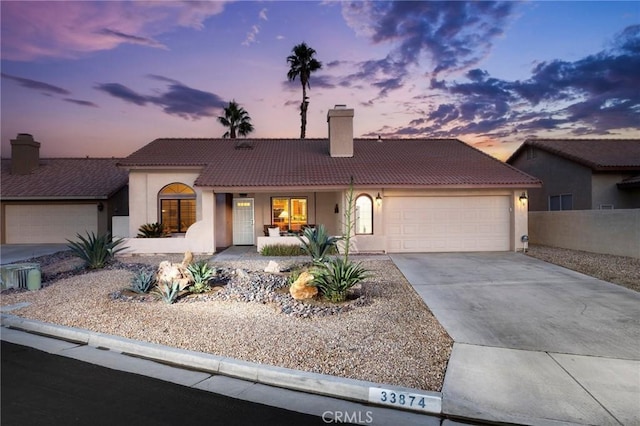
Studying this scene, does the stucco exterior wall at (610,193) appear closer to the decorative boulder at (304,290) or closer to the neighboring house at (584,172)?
the neighboring house at (584,172)

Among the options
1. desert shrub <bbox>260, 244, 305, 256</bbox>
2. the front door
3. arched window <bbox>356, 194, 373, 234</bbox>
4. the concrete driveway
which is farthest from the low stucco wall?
the front door

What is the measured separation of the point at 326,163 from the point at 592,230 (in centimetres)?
1114

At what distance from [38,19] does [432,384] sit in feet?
55.9

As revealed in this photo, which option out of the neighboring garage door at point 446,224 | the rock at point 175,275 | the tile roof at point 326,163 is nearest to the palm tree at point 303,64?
the tile roof at point 326,163

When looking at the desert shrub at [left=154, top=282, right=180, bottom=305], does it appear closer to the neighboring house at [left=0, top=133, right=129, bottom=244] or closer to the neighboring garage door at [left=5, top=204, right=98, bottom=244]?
the neighboring house at [left=0, top=133, right=129, bottom=244]

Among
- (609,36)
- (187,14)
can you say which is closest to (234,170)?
(187,14)

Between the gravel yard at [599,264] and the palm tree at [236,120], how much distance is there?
1057 inches

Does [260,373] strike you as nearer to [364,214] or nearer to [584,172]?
[364,214]

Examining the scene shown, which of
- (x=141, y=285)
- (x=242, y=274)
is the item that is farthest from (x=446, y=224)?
(x=141, y=285)

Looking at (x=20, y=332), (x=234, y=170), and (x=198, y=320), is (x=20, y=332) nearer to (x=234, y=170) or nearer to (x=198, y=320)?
(x=198, y=320)

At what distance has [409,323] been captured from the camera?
6715 millimetres

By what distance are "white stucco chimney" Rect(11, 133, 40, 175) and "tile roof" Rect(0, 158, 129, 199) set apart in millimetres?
423

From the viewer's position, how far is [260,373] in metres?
4.92

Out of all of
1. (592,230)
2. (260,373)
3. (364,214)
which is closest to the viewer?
(260,373)
